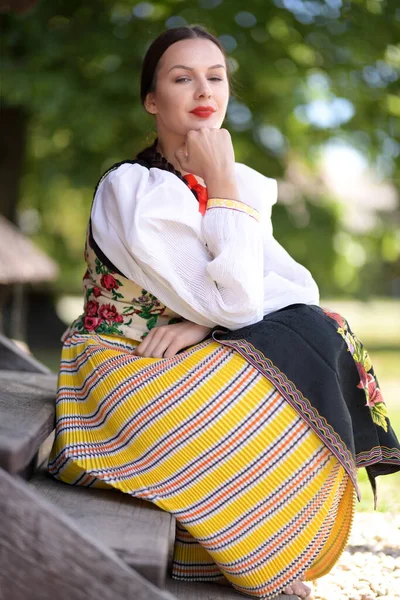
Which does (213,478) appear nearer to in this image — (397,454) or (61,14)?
(397,454)

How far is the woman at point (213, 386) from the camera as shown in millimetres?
1868

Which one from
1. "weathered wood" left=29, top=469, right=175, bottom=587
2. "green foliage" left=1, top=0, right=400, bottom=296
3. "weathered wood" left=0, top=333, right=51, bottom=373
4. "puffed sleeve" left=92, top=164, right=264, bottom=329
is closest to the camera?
"weathered wood" left=29, top=469, right=175, bottom=587

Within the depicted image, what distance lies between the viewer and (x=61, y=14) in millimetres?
7668

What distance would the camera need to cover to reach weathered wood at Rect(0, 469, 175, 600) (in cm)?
146

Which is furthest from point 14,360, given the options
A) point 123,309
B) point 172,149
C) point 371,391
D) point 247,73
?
point 247,73

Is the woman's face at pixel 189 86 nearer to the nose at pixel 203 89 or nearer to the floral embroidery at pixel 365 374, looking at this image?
the nose at pixel 203 89

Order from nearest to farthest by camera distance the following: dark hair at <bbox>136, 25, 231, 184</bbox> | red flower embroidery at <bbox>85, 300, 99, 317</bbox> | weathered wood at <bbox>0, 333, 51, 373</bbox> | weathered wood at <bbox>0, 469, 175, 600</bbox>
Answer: weathered wood at <bbox>0, 469, 175, 600</bbox>
red flower embroidery at <bbox>85, 300, 99, 317</bbox>
dark hair at <bbox>136, 25, 231, 184</bbox>
weathered wood at <bbox>0, 333, 51, 373</bbox>

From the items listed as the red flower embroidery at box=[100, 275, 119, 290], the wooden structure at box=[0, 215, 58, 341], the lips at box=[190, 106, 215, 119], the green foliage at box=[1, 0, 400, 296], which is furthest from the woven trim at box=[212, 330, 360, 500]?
the green foliage at box=[1, 0, 400, 296]

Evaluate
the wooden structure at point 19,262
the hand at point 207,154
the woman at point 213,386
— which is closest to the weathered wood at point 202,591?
the woman at point 213,386

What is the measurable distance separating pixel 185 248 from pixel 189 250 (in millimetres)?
12

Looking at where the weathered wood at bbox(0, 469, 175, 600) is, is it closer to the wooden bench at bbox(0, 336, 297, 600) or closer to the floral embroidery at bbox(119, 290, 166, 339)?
the wooden bench at bbox(0, 336, 297, 600)

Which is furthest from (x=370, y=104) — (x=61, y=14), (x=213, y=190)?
(x=213, y=190)

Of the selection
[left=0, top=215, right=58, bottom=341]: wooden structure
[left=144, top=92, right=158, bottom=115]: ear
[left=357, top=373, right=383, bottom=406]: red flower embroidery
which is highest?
[left=144, top=92, right=158, bottom=115]: ear

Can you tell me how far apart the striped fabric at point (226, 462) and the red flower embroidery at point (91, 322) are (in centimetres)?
29
